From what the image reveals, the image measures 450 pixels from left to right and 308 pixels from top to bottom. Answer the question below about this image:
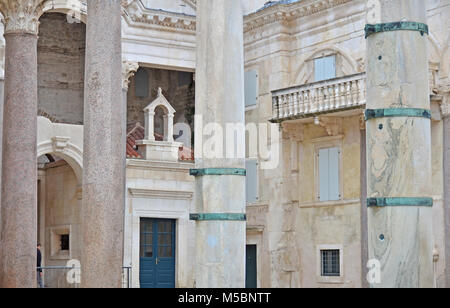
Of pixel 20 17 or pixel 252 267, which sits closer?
pixel 20 17

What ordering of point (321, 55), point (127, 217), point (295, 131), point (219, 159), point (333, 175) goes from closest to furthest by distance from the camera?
1. point (219, 159)
2. point (333, 175)
3. point (321, 55)
4. point (127, 217)
5. point (295, 131)

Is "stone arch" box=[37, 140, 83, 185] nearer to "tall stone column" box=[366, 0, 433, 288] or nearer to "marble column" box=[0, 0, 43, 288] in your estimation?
"marble column" box=[0, 0, 43, 288]

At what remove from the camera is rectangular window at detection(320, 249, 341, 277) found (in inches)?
1097

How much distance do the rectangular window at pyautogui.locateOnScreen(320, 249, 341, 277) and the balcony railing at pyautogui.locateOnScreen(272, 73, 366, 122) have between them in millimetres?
4155

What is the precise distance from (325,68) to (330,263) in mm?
Result: 5863

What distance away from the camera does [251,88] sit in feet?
101

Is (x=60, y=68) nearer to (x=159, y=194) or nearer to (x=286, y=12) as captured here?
(x=159, y=194)

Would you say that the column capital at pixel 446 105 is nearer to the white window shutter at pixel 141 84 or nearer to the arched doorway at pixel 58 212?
the arched doorway at pixel 58 212

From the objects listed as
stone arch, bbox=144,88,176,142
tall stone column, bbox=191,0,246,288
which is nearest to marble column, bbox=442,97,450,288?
stone arch, bbox=144,88,176,142

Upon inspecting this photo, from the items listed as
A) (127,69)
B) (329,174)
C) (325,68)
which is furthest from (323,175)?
(127,69)

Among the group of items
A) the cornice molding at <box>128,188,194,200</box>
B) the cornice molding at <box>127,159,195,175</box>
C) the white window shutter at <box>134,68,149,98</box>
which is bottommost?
the cornice molding at <box>128,188,194,200</box>

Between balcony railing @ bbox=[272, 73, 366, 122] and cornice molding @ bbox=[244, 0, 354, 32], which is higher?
cornice molding @ bbox=[244, 0, 354, 32]
